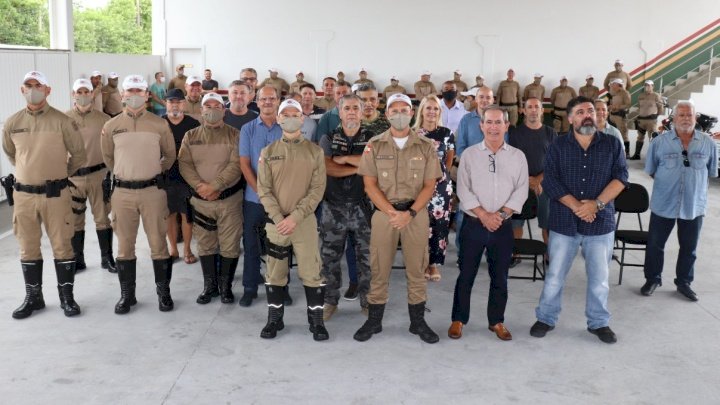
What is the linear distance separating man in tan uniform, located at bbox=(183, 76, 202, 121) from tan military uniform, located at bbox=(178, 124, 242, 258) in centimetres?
224

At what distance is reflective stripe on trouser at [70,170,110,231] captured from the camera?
18.6ft

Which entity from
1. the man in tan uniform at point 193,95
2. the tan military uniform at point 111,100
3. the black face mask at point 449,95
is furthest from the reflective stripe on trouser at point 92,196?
the tan military uniform at point 111,100

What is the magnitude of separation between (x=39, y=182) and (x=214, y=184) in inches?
49.1

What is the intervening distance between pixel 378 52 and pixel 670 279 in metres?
12.3

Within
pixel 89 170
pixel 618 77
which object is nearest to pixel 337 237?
pixel 89 170

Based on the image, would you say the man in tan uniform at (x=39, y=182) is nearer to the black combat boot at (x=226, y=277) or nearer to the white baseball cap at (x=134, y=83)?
the white baseball cap at (x=134, y=83)

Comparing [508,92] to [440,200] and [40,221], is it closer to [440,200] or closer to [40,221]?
[440,200]

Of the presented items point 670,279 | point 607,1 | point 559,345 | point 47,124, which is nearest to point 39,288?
point 47,124

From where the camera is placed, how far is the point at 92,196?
18.9 feet

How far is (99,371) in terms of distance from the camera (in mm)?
3850

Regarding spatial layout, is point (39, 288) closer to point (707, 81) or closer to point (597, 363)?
point (597, 363)

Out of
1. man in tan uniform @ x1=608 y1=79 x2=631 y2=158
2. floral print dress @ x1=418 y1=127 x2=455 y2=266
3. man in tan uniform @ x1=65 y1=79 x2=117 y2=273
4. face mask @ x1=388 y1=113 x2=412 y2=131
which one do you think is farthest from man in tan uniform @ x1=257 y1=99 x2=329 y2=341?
man in tan uniform @ x1=608 y1=79 x2=631 y2=158

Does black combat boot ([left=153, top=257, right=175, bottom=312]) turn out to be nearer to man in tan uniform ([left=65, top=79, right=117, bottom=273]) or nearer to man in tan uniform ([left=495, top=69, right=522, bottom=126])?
man in tan uniform ([left=65, top=79, right=117, bottom=273])

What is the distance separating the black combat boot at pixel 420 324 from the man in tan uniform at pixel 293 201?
2.04 ft
